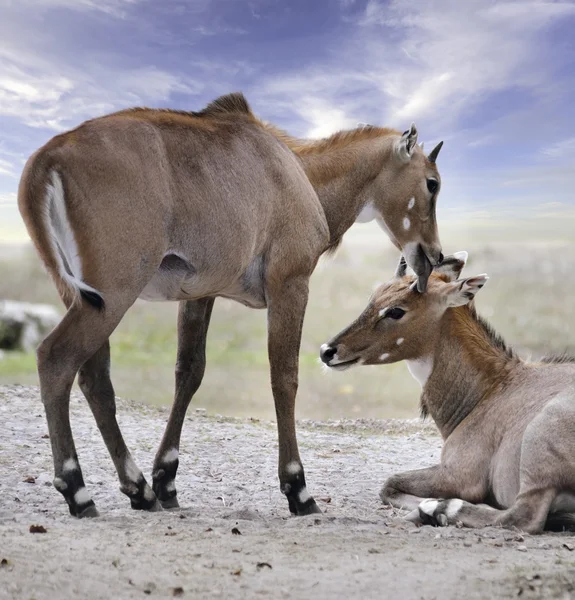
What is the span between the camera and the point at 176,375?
24.5 feet

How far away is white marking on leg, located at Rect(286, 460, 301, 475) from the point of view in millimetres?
6863

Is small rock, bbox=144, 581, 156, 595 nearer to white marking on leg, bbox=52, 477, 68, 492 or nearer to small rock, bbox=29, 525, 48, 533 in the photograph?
small rock, bbox=29, 525, 48, 533

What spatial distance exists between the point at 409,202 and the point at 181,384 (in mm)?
2815

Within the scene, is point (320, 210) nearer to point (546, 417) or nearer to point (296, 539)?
point (546, 417)

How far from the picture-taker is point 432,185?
8.32 m

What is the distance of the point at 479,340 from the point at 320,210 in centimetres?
181

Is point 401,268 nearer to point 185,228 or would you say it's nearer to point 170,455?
Result: point 185,228

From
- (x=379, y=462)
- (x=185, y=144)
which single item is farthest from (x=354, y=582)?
(x=379, y=462)

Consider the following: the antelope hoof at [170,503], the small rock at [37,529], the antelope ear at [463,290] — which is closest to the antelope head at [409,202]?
the antelope ear at [463,290]

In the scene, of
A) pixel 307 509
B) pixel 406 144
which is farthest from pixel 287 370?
pixel 406 144

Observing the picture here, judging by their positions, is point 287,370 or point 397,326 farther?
point 397,326

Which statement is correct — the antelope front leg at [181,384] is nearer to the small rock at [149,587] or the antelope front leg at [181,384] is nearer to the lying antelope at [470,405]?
the lying antelope at [470,405]

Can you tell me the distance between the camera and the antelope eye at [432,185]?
8289mm

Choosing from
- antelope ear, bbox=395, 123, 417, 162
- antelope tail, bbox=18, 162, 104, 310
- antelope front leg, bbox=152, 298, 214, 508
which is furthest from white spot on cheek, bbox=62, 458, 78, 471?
antelope ear, bbox=395, 123, 417, 162
